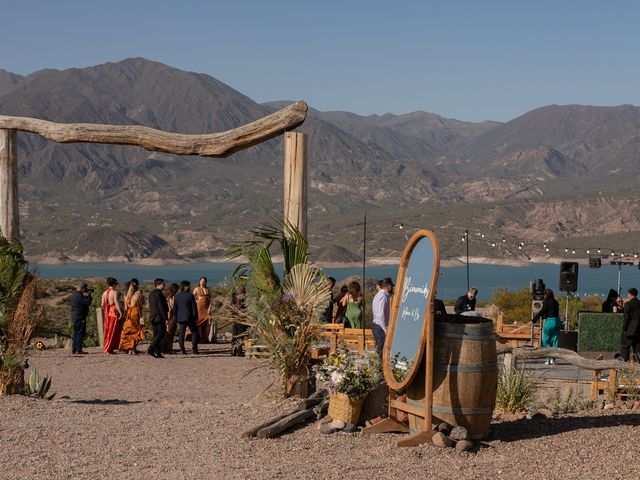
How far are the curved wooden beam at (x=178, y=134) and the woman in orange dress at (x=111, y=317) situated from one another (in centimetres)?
607

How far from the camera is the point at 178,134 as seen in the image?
389 inches

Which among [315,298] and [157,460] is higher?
[315,298]

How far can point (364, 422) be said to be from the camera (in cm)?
801

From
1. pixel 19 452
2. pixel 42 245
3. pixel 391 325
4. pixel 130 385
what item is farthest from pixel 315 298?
pixel 42 245

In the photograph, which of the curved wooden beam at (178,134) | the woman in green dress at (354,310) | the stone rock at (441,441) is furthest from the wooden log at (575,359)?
the woman in green dress at (354,310)

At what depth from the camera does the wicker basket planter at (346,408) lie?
7.90m

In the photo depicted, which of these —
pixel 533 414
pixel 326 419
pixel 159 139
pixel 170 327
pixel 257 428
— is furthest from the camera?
pixel 170 327

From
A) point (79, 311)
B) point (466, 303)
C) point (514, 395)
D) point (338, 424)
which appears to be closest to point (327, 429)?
point (338, 424)

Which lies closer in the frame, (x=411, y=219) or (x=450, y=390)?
(x=450, y=390)

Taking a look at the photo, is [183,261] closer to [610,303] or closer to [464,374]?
[610,303]

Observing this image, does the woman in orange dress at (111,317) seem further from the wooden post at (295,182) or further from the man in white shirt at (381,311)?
the wooden post at (295,182)

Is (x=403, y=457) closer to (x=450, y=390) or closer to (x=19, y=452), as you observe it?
(x=450, y=390)

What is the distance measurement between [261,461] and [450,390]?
4.63ft

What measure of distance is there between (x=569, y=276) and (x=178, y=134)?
11.0 meters
